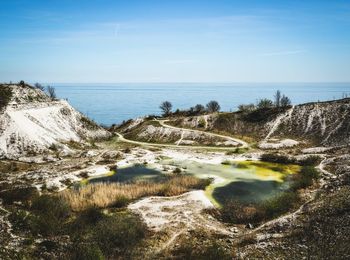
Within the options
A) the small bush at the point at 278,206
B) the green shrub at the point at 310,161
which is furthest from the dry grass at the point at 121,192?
the green shrub at the point at 310,161

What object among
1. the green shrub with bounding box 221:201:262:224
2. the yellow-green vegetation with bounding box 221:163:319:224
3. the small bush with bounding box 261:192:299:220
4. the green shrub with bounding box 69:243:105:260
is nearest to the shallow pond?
the yellow-green vegetation with bounding box 221:163:319:224

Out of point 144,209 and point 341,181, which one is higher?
point 341,181

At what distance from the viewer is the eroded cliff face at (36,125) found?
2318 inches

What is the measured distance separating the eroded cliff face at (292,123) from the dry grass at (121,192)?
137 ft

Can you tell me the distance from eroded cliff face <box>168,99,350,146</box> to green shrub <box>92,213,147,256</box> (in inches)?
2170

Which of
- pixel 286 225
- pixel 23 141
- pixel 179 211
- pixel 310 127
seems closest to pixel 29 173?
pixel 23 141

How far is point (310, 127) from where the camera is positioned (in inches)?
2992

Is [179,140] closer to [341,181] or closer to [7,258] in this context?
[341,181]

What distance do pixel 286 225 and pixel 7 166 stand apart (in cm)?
4451

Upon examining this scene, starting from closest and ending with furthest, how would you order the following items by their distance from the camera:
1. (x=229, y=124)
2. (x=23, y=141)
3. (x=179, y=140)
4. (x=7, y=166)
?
(x=7, y=166)
(x=23, y=141)
(x=179, y=140)
(x=229, y=124)

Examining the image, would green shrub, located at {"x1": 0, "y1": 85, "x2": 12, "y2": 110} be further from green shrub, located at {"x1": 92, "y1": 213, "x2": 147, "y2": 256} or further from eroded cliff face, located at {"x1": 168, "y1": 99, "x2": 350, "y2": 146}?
green shrub, located at {"x1": 92, "y1": 213, "x2": 147, "y2": 256}

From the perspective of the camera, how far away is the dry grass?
32594 millimetres

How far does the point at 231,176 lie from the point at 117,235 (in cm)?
2608

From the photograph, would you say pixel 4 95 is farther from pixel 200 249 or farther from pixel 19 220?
pixel 200 249
